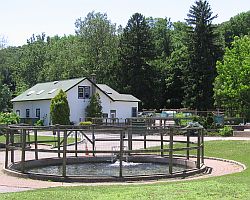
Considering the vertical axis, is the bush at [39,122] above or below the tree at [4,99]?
below

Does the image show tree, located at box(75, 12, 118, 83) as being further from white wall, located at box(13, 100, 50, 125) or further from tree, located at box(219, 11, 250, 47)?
tree, located at box(219, 11, 250, 47)

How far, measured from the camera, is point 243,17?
294 ft

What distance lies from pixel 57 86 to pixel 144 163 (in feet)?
118

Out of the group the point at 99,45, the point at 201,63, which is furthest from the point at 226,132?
the point at 99,45

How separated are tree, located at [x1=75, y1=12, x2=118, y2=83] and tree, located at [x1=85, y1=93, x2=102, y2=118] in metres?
22.3

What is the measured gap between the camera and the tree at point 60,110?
46938mm

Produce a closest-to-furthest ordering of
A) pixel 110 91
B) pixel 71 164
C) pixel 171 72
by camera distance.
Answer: pixel 71 164 < pixel 110 91 < pixel 171 72

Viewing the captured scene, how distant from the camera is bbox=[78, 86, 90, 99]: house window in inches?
2061

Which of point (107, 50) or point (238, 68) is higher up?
point (107, 50)

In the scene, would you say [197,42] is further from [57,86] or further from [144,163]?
[144,163]

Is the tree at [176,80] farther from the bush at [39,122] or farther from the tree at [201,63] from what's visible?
the bush at [39,122]

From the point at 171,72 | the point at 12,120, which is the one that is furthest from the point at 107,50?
the point at 12,120

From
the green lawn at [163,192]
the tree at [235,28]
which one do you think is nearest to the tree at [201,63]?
the tree at [235,28]

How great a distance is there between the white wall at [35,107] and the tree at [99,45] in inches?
764
